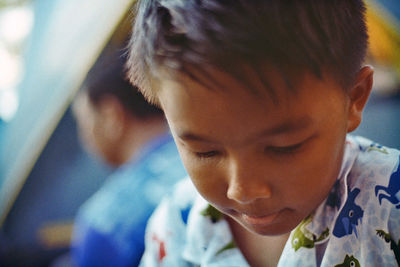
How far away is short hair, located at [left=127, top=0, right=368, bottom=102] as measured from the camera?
41cm

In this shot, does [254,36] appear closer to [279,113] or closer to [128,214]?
[279,113]

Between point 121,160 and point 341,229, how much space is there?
92 centimetres

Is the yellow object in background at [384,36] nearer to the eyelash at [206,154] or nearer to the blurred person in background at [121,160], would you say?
Result: the blurred person in background at [121,160]

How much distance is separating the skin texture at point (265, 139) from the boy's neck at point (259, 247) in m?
0.11

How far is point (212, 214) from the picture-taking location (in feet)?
2.15

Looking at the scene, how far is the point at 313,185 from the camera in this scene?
47cm

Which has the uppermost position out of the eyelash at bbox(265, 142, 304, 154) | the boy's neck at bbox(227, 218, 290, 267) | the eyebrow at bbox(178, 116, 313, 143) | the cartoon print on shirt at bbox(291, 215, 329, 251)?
the eyebrow at bbox(178, 116, 313, 143)

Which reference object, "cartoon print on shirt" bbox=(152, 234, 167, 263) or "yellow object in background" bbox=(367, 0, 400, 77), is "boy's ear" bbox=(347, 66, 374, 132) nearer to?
"cartoon print on shirt" bbox=(152, 234, 167, 263)

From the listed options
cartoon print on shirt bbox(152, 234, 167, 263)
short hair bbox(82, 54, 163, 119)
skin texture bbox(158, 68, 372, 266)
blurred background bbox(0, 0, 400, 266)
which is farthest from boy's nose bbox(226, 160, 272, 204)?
blurred background bbox(0, 0, 400, 266)

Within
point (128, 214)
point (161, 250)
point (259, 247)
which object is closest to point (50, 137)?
point (128, 214)

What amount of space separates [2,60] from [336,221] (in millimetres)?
2362

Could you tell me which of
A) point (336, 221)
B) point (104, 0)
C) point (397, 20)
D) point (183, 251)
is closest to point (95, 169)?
point (104, 0)

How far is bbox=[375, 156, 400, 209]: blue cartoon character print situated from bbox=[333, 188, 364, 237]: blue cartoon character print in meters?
0.03

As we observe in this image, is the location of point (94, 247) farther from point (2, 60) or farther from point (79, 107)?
point (2, 60)
